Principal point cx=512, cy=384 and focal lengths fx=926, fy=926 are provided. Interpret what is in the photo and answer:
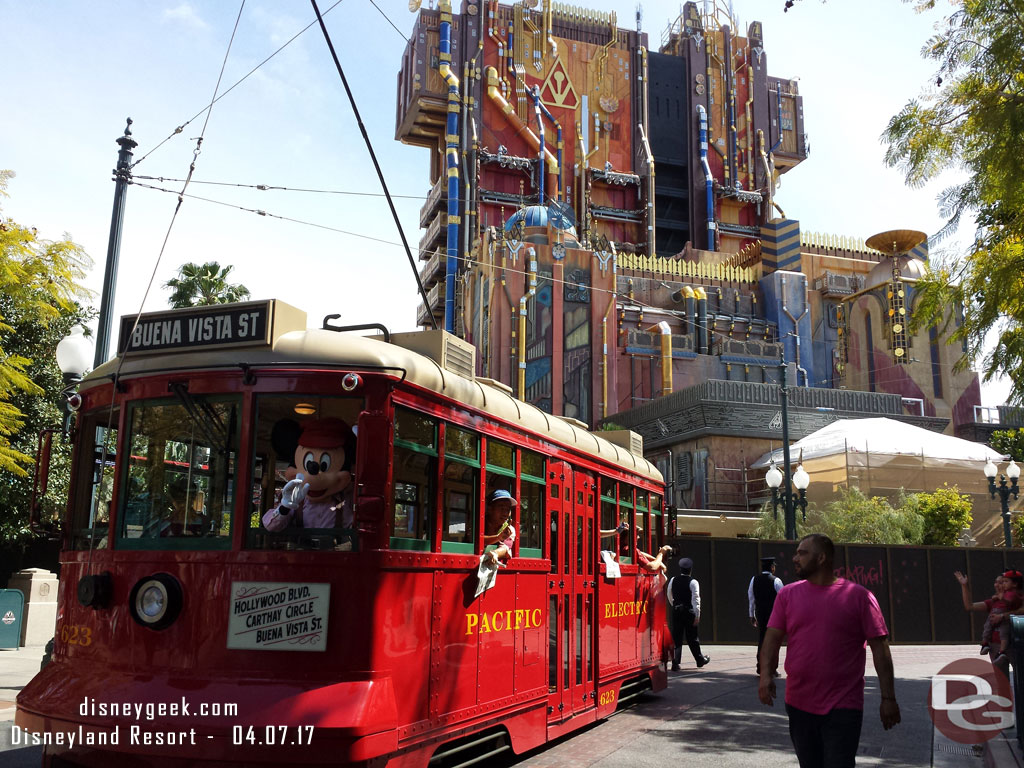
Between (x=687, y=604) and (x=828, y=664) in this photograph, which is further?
(x=687, y=604)

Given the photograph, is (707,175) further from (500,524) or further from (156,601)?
(156,601)

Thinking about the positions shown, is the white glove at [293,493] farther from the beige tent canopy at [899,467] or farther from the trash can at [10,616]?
the beige tent canopy at [899,467]

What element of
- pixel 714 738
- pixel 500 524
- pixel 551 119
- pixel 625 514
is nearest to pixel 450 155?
pixel 551 119

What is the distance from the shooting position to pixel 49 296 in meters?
17.3

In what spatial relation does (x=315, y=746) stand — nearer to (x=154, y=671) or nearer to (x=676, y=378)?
(x=154, y=671)

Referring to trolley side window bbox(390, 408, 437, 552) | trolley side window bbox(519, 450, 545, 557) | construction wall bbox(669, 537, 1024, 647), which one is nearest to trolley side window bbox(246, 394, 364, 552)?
trolley side window bbox(390, 408, 437, 552)

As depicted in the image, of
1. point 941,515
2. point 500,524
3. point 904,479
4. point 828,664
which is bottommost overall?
point 828,664

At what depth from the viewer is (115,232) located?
12477 millimetres

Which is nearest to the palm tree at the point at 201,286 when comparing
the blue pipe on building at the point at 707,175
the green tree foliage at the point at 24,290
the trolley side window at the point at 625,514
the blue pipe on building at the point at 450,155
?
the green tree foliage at the point at 24,290

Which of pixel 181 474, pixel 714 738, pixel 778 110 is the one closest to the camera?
pixel 181 474

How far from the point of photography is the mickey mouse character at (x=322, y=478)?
19.1ft

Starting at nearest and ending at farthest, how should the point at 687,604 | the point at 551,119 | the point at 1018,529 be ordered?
the point at 687,604 < the point at 1018,529 < the point at 551,119

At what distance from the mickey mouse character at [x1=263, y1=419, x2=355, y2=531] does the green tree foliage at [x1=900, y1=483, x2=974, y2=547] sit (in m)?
25.0

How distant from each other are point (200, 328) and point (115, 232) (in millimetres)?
7213
